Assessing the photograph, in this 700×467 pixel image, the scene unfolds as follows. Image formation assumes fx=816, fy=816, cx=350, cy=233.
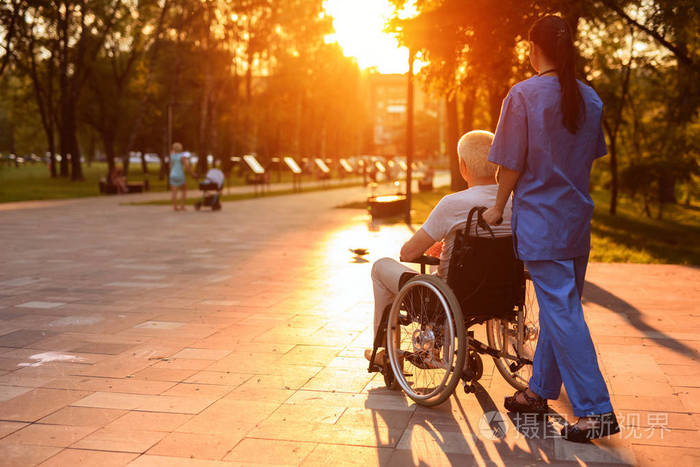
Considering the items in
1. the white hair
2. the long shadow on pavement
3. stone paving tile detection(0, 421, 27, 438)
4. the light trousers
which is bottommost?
the long shadow on pavement

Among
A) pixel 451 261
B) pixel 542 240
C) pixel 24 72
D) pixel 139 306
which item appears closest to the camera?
pixel 542 240

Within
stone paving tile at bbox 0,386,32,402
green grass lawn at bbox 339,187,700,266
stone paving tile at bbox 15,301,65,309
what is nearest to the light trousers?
stone paving tile at bbox 0,386,32,402

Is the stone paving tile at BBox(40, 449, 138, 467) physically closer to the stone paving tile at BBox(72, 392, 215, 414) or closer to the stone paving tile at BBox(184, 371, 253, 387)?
the stone paving tile at BBox(72, 392, 215, 414)

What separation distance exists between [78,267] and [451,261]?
22.6 ft

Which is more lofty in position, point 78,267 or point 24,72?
point 24,72

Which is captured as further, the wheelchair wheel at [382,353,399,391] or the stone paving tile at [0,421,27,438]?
the wheelchair wheel at [382,353,399,391]

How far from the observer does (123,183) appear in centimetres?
2972

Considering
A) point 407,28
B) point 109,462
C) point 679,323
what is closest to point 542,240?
point 109,462

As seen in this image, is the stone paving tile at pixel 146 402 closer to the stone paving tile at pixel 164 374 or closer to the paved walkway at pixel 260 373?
the paved walkway at pixel 260 373

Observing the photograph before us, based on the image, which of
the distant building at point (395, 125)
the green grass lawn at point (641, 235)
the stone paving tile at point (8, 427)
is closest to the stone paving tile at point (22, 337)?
the stone paving tile at point (8, 427)

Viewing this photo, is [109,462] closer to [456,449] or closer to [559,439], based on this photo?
[456,449]

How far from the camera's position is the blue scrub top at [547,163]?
12.5ft

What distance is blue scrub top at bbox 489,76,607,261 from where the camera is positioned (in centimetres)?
382

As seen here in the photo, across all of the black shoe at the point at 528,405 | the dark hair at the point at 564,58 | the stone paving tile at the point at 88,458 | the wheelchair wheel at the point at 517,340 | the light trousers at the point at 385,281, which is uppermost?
the dark hair at the point at 564,58
